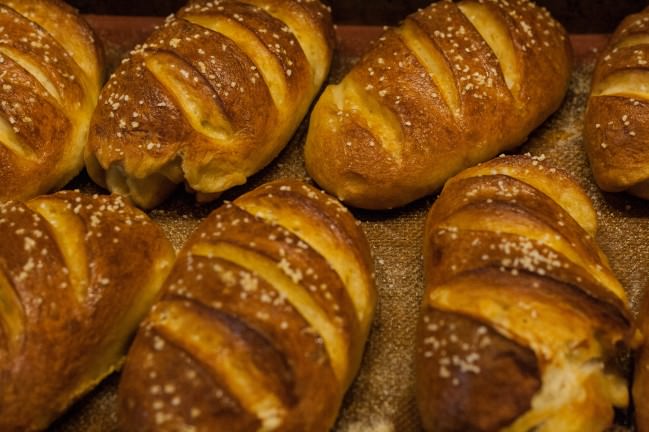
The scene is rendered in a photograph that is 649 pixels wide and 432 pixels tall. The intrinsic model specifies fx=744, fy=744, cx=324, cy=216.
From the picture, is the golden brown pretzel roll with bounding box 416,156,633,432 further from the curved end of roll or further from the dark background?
the dark background

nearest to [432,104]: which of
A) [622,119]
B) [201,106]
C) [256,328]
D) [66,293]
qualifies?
[622,119]

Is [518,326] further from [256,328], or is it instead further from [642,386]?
[256,328]

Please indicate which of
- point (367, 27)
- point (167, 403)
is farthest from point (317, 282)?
point (367, 27)

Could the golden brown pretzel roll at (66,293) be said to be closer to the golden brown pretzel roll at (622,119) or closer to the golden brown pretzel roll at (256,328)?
the golden brown pretzel roll at (256,328)

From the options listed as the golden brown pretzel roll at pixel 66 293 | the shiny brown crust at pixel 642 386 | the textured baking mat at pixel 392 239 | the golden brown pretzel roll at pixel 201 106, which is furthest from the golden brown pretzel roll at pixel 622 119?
the golden brown pretzel roll at pixel 66 293

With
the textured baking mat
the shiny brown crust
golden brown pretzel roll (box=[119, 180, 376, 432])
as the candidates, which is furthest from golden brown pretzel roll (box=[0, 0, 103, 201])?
the shiny brown crust
